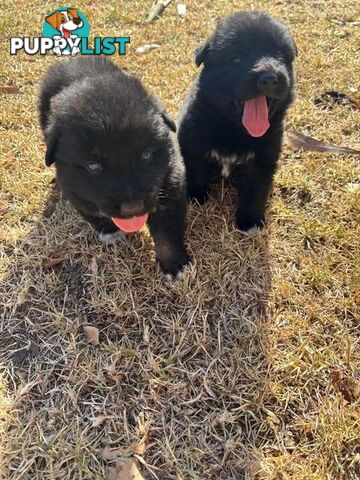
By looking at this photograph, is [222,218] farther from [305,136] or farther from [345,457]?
[345,457]

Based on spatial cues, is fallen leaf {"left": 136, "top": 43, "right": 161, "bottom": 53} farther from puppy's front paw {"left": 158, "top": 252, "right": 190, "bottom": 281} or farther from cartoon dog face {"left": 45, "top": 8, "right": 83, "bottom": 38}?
puppy's front paw {"left": 158, "top": 252, "right": 190, "bottom": 281}

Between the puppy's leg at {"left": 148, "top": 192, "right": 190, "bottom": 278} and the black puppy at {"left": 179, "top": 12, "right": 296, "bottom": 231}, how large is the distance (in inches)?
17.8

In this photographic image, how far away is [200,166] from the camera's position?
2.99 meters

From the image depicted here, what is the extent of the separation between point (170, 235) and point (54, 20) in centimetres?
383

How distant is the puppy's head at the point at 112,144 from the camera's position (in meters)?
2.10

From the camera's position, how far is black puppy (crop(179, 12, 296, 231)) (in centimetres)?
261

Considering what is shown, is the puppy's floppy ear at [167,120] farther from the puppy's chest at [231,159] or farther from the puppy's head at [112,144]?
the puppy's chest at [231,159]

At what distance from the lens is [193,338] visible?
2.53 m

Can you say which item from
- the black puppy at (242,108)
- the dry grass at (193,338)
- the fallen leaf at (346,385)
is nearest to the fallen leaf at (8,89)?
the dry grass at (193,338)

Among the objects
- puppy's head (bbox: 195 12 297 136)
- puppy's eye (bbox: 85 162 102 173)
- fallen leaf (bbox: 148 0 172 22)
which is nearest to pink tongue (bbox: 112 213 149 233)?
puppy's eye (bbox: 85 162 102 173)

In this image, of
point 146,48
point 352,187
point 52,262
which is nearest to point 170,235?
point 52,262

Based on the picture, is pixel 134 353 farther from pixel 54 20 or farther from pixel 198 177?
pixel 54 20

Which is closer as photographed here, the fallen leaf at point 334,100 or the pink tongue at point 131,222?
the pink tongue at point 131,222

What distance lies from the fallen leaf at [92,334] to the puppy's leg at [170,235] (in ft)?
1.72
